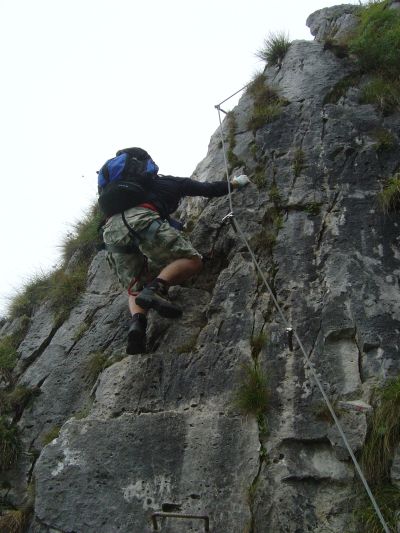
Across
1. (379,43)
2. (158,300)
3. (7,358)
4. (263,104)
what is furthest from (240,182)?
(7,358)

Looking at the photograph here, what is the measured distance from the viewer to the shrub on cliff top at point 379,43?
9248 mm

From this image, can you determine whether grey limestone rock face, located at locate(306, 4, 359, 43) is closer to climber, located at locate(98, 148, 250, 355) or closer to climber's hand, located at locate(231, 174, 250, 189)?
climber's hand, located at locate(231, 174, 250, 189)

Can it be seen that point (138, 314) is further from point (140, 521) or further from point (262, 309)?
point (140, 521)

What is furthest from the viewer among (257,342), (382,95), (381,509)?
(382,95)

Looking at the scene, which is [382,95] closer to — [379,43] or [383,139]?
[383,139]

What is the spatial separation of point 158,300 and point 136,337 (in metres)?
0.52

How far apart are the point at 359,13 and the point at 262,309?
7.72m

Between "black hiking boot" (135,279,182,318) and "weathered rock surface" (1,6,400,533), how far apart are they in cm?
31

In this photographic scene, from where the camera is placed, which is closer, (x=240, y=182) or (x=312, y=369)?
(x=312, y=369)

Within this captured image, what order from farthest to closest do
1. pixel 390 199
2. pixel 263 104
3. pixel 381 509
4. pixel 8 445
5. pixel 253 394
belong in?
pixel 263 104, pixel 390 199, pixel 8 445, pixel 253 394, pixel 381 509

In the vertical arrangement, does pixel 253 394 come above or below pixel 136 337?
below

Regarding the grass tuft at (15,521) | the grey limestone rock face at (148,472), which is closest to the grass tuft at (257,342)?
the grey limestone rock face at (148,472)

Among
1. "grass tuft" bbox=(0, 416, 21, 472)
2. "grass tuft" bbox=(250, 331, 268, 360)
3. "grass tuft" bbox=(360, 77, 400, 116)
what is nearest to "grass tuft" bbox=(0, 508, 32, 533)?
"grass tuft" bbox=(0, 416, 21, 472)

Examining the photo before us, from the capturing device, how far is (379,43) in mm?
9484
